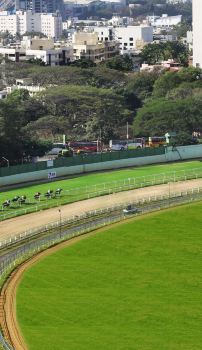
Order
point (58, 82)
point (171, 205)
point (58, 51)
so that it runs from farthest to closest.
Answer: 1. point (58, 51)
2. point (58, 82)
3. point (171, 205)

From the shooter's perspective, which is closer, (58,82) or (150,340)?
(150,340)

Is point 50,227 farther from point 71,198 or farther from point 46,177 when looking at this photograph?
point 46,177

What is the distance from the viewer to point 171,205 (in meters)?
67.8

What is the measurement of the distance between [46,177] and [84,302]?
34.6m

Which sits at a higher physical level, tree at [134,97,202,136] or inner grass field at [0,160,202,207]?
tree at [134,97,202,136]

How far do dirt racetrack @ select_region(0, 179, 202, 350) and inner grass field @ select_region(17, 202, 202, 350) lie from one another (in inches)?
19.7

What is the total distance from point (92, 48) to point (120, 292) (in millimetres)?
120901

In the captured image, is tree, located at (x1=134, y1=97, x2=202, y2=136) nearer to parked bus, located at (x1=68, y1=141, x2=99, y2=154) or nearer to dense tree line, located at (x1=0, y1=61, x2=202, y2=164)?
dense tree line, located at (x1=0, y1=61, x2=202, y2=164)

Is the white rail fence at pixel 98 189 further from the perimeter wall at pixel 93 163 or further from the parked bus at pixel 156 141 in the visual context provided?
the parked bus at pixel 156 141

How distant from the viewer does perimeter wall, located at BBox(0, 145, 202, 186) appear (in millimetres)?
78125

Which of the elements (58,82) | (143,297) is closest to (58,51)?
(58,82)

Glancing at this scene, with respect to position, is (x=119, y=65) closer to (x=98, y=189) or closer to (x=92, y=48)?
(x=92, y=48)

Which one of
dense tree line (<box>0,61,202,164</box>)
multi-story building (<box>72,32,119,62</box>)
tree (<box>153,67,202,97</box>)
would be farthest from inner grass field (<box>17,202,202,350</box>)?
multi-story building (<box>72,32,119,62</box>)

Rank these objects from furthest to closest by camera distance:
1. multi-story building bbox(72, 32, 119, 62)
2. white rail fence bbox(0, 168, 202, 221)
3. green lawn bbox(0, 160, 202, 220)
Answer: multi-story building bbox(72, 32, 119, 62) → green lawn bbox(0, 160, 202, 220) → white rail fence bbox(0, 168, 202, 221)
